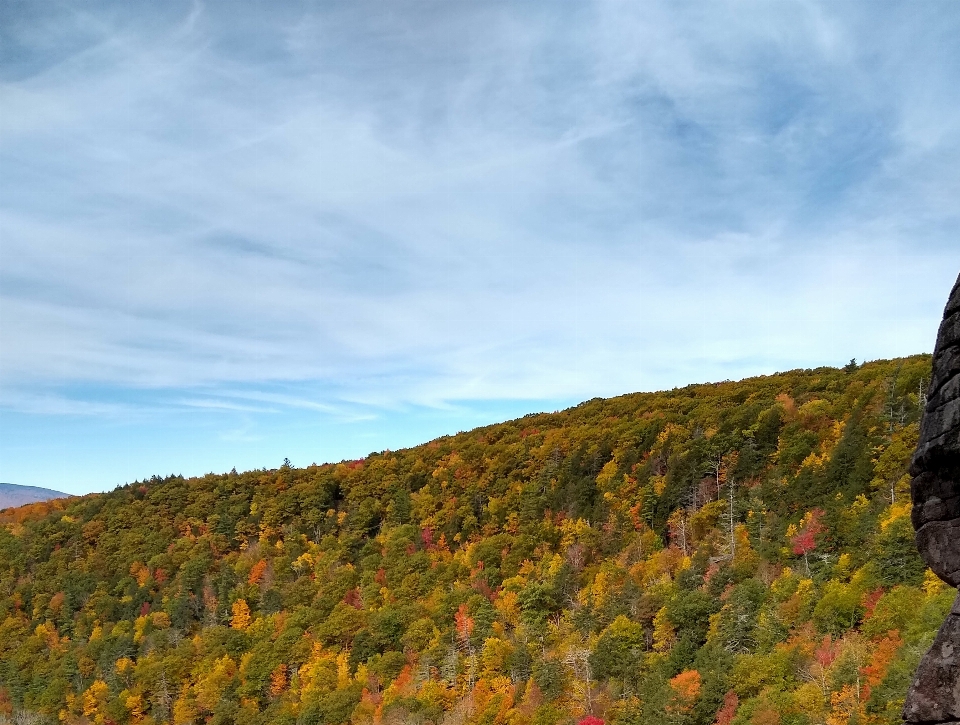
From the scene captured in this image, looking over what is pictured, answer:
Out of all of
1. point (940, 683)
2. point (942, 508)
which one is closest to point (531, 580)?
point (942, 508)

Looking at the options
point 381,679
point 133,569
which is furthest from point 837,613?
point 133,569

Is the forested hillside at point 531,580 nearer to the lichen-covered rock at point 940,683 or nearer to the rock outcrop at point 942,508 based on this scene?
the rock outcrop at point 942,508

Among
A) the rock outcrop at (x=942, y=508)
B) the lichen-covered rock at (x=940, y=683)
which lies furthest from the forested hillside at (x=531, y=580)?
the lichen-covered rock at (x=940, y=683)

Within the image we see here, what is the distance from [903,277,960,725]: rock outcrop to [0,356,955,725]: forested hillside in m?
21.0

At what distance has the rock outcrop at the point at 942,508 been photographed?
10.3 meters

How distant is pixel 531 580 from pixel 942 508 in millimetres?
49944

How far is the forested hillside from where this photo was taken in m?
38.8

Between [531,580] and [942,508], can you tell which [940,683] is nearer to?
[942,508]

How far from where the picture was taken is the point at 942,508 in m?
11.6

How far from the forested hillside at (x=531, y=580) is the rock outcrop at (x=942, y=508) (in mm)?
20972

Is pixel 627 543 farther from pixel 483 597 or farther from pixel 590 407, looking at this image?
pixel 590 407

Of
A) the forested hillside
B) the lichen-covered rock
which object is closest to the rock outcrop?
the lichen-covered rock

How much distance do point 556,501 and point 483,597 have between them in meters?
11.4

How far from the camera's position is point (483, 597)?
60.5m
